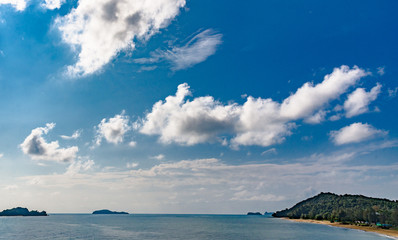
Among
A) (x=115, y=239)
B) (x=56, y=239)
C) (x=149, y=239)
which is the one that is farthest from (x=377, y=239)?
(x=56, y=239)

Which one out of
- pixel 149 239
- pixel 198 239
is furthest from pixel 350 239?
pixel 149 239

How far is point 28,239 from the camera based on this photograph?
431 feet

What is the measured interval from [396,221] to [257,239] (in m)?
119

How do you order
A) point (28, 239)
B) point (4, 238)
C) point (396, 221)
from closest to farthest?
point (28, 239) < point (4, 238) < point (396, 221)

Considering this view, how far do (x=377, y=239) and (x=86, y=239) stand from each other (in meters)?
138

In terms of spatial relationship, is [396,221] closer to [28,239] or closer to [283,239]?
[283,239]

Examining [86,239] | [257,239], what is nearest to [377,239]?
[257,239]

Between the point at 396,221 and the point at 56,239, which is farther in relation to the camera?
the point at 396,221

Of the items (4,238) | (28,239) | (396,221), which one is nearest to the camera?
(28,239)

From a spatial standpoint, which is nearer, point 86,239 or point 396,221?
point 86,239

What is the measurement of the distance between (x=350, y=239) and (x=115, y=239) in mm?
114450

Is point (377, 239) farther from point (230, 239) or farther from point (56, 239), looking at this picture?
point (56, 239)

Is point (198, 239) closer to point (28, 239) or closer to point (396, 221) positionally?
point (28, 239)

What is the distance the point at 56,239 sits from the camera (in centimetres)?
13162
